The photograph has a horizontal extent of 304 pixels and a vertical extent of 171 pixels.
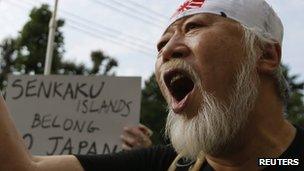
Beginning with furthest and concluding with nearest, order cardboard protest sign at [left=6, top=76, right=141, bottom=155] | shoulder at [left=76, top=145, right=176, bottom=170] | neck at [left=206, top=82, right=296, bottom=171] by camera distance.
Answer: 1. cardboard protest sign at [left=6, top=76, right=141, bottom=155]
2. shoulder at [left=76, top=145, right=176, bottom=170]
3. neck at [left=206, top=82, right=296, bottom=171]

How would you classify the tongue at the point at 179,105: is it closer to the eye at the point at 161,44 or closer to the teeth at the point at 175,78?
the teeth at the point at 175,78

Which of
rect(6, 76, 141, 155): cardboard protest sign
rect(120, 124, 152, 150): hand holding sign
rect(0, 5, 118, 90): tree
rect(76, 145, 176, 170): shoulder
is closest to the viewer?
rect(76, 145, 176, 170): shoulder

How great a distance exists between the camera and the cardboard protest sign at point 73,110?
407 centimetres

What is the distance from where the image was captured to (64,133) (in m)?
4.23

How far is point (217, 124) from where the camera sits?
1.92 m

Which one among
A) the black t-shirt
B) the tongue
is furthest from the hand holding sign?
the tongue

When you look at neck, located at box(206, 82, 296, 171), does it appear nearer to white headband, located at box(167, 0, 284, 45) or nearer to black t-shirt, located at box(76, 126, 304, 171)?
black t-shirt, located at box(76, 126, 304, 171)

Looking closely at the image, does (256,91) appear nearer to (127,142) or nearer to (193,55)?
(193,55)

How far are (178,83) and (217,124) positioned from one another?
0.60 ft

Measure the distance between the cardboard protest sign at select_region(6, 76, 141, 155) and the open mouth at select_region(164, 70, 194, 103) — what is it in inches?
77.0

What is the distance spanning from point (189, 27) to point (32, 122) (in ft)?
8.48

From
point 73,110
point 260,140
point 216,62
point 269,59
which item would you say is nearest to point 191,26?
point 216,62

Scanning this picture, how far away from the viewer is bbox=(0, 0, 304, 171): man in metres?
1.88

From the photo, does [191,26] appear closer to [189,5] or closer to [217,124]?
[189,5]
